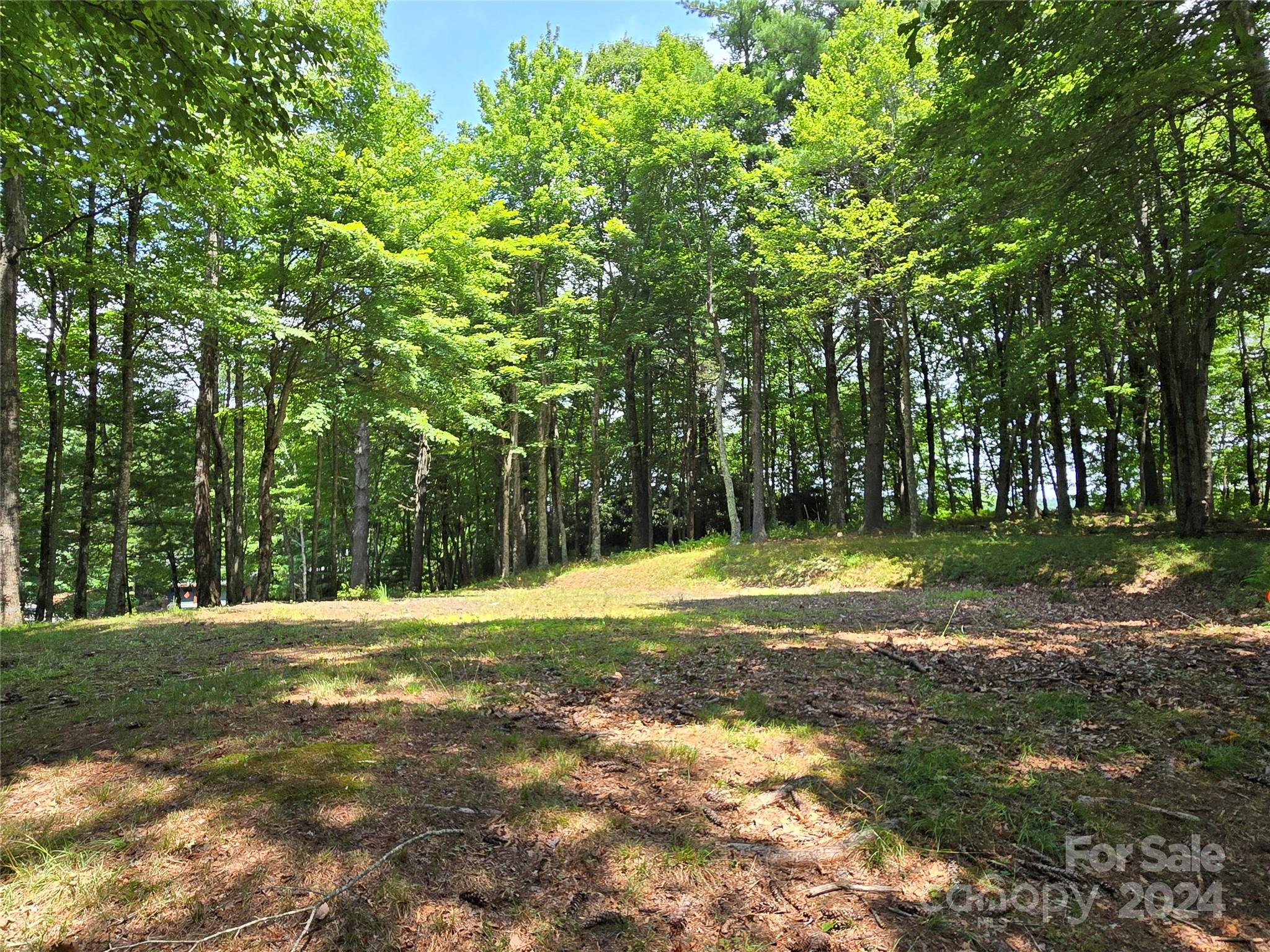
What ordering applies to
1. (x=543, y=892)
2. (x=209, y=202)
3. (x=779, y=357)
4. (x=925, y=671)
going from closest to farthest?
(x=543, y=892) < (x=925, y=671) < (x=209, y=202) < (x=779, y=357)

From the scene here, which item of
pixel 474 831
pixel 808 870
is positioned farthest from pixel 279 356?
pixel 808 870

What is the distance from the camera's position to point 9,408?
386 inches

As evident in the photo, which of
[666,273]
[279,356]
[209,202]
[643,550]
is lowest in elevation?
[643,550]

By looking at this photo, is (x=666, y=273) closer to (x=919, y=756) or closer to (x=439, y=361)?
(x=439, y=361)

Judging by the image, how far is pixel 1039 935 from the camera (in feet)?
7.45

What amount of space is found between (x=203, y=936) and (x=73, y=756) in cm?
220

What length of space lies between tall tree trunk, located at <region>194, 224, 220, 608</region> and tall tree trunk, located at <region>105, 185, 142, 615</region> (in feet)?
4.10

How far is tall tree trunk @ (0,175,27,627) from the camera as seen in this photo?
9594 millimetres

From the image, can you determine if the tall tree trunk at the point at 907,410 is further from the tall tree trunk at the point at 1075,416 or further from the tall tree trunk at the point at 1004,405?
the tall tree trunk at the point at 1075,416

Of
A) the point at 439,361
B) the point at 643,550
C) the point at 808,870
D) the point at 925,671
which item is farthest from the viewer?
the point at 643,550

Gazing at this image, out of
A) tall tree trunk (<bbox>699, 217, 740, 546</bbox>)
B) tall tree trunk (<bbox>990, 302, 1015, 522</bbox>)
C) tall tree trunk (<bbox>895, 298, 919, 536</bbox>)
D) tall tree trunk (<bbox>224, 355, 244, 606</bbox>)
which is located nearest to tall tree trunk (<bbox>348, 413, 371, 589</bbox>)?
tall tree trunk (<bbox>224, 355, 244, 606</bbox>)

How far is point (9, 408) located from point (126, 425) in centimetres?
276

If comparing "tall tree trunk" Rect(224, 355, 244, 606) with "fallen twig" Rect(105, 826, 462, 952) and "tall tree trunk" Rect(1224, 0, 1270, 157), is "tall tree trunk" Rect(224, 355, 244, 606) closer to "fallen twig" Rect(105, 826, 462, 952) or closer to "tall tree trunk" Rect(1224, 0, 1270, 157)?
"fallen twig" Rect(105, 826, 462, 952)

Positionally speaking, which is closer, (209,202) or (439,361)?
(209,202)
